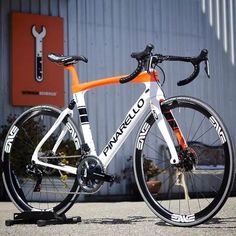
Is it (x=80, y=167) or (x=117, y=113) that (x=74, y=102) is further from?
(x=117, y=113)

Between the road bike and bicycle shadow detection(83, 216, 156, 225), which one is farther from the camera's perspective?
bicycle shadow detection(83, 216, 156, 225)

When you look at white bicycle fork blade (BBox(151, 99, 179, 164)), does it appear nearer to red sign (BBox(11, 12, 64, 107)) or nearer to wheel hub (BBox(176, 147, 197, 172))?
wheel hub (BBox(176, 147, 197, 172))

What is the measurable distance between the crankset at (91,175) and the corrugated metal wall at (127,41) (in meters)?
4.51

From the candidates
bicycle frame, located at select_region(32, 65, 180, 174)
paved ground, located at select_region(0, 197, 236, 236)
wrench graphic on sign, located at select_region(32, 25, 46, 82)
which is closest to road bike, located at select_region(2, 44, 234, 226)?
bicycle frame, located at select_region(32, 65, 180, 174)

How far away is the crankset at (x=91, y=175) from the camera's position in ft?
15.4

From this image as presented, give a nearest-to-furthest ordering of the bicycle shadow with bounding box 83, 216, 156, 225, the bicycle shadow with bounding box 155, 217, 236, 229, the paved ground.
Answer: the paved ground, the bicycle shadow with bounding box 155, 217, 236, 229, the bicycle shadow with bounding box 83, 216, 156, 225

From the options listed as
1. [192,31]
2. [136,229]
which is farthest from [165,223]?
[192,31]

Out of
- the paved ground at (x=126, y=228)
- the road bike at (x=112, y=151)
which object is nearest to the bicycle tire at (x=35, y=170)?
the road bike at (x=112, y=151)

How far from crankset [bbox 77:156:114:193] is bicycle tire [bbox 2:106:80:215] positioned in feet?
0.62

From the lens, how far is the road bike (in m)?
4.33

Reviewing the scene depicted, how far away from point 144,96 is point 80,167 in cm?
78

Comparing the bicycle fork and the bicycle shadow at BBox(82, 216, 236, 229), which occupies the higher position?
the bicycle fork

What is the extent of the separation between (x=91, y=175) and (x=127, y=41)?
5858mm

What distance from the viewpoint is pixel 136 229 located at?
14.4ft
